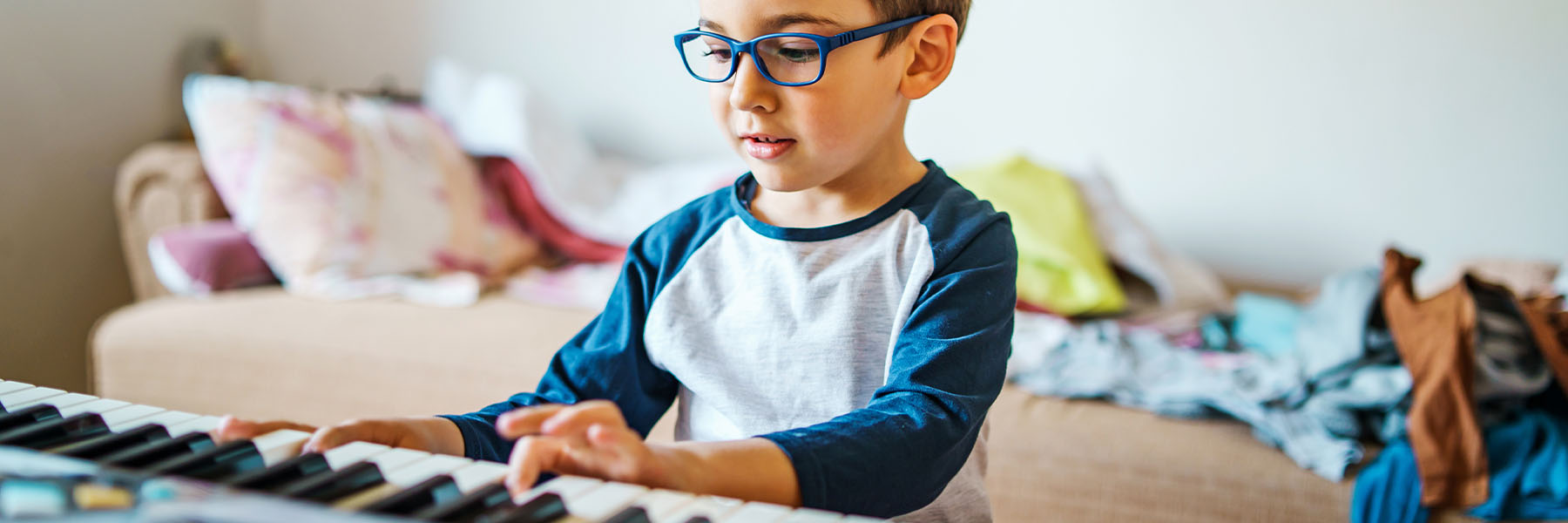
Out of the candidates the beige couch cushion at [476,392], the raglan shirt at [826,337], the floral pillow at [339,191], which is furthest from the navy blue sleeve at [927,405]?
the floral pillow at [339,191]

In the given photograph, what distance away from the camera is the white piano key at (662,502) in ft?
1.66

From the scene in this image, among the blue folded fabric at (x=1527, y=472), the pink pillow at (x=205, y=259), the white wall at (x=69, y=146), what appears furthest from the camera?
the white wall at (x=69, y=146)

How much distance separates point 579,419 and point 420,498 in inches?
3.4

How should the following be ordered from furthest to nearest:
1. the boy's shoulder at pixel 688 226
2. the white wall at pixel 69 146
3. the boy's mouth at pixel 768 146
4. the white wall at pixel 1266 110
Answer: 1. the white wall at pixel 1266 110
2. the white wall at pixel 69 146
3. the boy's shoulder at pixel 688 226
4. the boy's mouth at pixel 768 146

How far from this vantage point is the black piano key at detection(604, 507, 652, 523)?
49 centimetres

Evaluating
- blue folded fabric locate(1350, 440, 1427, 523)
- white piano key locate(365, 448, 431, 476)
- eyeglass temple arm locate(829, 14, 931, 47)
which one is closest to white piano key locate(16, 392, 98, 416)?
white piano key locate(365, 448, 431, 476)

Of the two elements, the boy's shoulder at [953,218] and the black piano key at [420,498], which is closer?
the black piano key at [420,498]

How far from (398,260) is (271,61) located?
1.12m

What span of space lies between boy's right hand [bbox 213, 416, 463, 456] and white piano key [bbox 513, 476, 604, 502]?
0.15 m

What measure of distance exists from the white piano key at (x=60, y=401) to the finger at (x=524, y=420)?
0.30m

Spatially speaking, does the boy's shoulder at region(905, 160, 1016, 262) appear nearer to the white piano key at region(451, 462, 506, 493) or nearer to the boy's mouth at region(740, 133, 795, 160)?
the boy's mouth at region(740, 133, 795, 160)

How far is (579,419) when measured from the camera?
550mm

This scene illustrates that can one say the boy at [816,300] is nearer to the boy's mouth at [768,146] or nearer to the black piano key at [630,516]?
the boy's mouth at [768,146]

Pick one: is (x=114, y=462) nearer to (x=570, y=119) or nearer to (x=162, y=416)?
(x=162, y=416)
